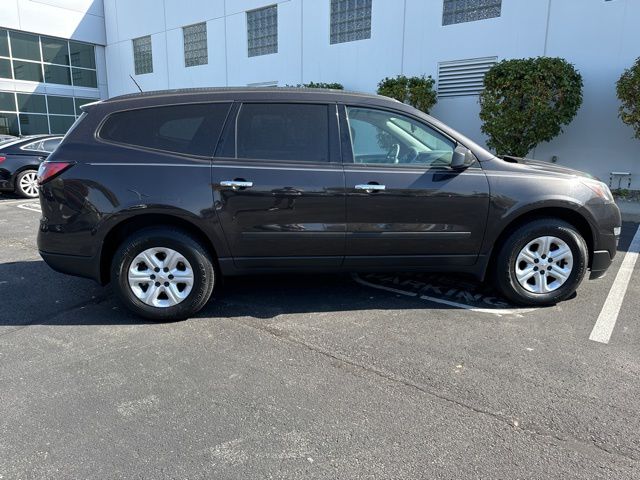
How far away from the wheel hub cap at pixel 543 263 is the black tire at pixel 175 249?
266cm

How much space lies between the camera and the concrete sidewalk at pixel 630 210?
8297 millimetres

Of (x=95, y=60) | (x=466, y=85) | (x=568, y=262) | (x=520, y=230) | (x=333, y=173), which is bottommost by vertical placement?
(x=568, y=262)

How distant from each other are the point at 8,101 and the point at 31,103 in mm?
951

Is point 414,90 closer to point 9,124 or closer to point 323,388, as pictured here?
point 323,388

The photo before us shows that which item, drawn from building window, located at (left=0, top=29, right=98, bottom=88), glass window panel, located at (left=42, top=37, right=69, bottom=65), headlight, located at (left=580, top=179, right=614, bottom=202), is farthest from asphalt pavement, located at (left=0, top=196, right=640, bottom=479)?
glass window panel, located at (left=42, top=37, right=69, bottom=65)

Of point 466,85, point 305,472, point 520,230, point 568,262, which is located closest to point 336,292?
point 520,230

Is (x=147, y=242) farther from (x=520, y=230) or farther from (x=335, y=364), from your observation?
(x=520, y=230)

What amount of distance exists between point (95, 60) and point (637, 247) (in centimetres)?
2439

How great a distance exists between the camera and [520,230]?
13.2 feet

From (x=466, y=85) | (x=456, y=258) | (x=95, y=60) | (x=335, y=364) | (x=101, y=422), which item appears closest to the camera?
(x=101, y=422)

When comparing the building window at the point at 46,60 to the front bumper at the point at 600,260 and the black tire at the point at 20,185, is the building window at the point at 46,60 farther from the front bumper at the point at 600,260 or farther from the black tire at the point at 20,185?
the front bumper at the point at 600,260

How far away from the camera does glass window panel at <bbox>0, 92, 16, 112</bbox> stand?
66.8ft

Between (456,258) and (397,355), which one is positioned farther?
(456,258)

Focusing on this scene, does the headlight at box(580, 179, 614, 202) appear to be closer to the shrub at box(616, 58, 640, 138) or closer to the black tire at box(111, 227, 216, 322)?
the black tire at box(111, 227, 216, 322)
